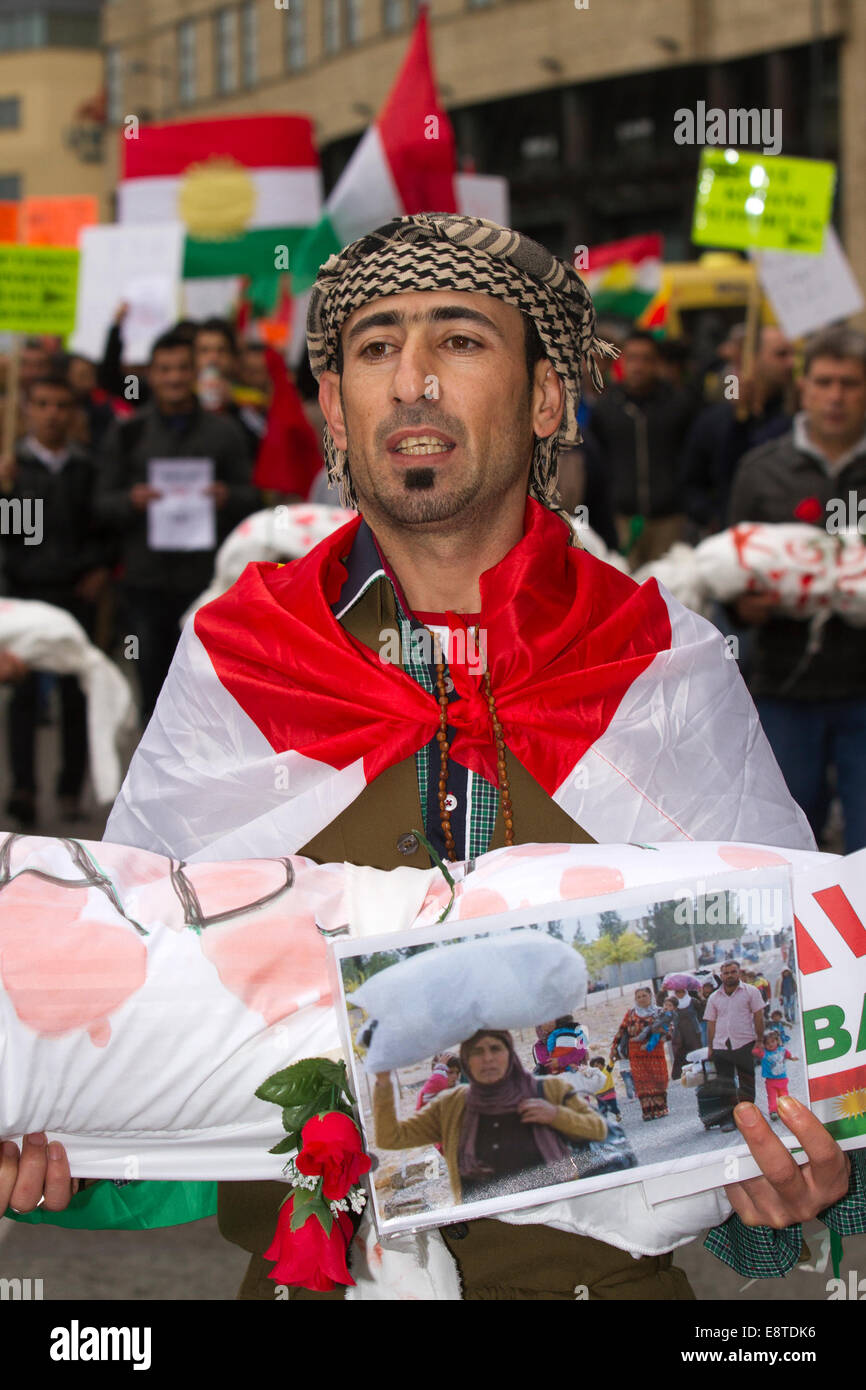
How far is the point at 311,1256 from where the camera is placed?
2002 millimetres

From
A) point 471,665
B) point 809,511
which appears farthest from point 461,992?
point 809,511

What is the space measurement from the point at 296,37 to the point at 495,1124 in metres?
40.9

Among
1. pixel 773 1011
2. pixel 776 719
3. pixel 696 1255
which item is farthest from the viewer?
pixel 776 719

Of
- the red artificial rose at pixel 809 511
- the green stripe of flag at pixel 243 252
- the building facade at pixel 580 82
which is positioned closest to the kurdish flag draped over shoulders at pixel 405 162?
the green stripe of flag at pixel 243 252

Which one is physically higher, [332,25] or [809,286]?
[332,25]

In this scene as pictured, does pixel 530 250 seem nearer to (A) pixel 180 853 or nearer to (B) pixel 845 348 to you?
(A) pixel 180 853

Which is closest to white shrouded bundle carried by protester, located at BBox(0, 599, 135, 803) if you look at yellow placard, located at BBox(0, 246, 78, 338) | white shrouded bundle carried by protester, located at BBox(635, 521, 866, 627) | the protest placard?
white shrouded bundle carried by protester, located at BBox(635, 521, 866, 627)

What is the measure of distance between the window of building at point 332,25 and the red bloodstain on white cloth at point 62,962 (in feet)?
125

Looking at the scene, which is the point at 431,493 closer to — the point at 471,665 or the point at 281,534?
the point at 471,665

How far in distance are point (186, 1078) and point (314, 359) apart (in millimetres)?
1215

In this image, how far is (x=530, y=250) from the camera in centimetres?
255

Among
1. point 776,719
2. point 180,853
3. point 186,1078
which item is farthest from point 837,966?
point 776,719

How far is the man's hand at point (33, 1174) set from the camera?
83.8 inches

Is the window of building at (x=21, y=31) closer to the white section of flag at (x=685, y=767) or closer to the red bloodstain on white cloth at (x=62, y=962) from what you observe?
the white section of flag at (x=685, y=767)
